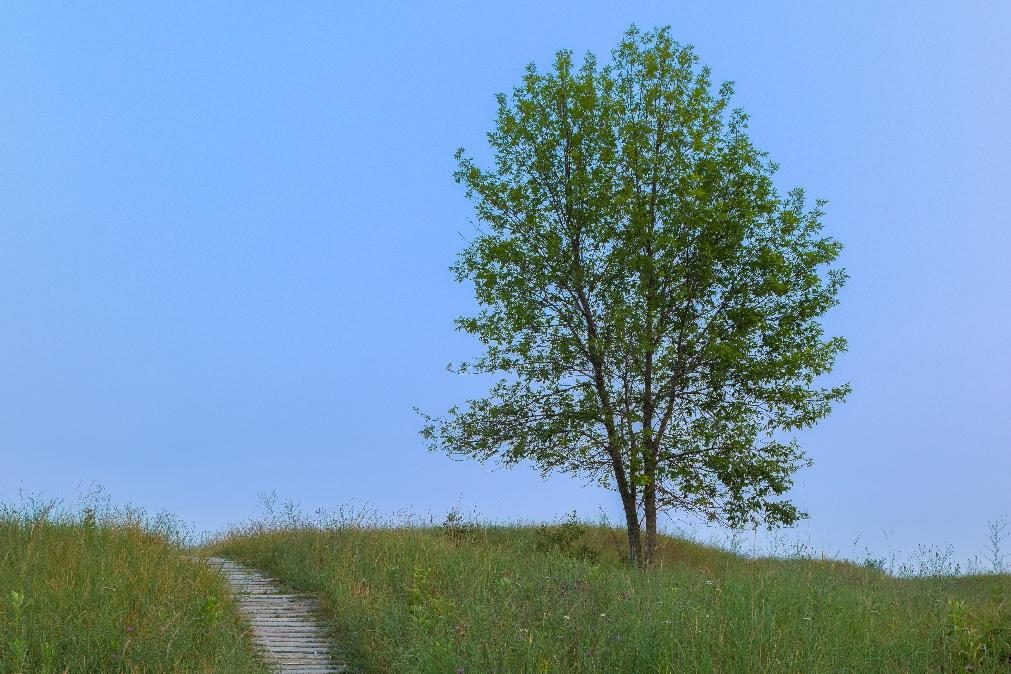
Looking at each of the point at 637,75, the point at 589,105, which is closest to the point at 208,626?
the point at 589,105

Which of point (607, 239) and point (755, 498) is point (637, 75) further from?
point (755, 498)

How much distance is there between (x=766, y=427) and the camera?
59.2ft

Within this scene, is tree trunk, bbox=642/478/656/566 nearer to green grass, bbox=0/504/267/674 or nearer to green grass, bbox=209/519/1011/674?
green grass, bbox=209/519/1011/674

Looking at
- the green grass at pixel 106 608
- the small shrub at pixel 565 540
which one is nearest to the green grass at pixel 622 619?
the green grass at pixel 106 608

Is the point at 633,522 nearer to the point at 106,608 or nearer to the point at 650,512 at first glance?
the point at 650,512

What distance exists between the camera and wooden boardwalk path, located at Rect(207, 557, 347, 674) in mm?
10148

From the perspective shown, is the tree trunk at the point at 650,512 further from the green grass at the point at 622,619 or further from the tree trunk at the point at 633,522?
the green grass at the point at 622,619

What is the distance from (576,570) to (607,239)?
8441mm

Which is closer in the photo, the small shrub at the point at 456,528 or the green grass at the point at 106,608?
the green grass at the point at 106,608

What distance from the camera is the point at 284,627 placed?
1154 centimetres

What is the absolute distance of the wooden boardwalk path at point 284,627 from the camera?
33.3ft

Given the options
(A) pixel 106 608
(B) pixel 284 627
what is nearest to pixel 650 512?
(B) pixel 284 627

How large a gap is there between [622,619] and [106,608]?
18.8 feet

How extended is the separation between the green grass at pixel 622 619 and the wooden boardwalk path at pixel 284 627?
32 centimetres
